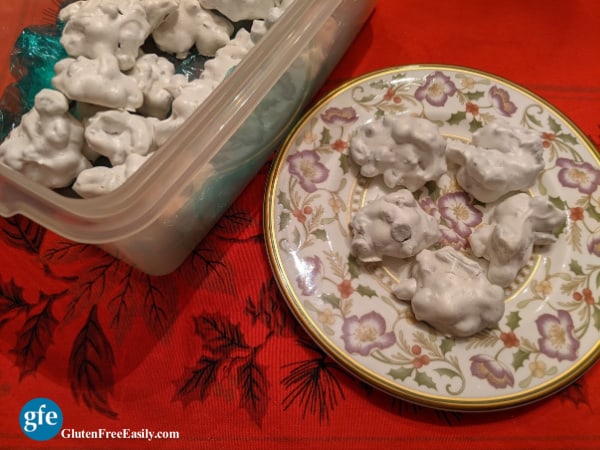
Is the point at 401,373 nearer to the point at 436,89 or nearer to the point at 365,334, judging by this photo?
the point at 365,334

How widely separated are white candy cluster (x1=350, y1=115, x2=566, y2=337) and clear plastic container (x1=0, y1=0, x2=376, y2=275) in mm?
Result: 146

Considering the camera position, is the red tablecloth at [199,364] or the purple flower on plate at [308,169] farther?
the purple flower on plate at [308,169]

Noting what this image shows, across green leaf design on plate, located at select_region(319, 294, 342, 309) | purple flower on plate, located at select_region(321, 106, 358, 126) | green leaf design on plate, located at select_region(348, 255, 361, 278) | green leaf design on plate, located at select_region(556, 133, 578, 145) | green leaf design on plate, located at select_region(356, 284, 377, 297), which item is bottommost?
green leaf design on plate, located at select_region(319, 294, 342, 309)

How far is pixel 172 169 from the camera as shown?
0.51 m

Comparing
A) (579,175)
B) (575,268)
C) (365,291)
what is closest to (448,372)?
(365,291)

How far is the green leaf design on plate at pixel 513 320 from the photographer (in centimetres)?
64

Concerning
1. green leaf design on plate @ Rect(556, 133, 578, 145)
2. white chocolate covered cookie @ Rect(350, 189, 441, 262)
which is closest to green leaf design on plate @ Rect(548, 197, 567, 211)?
green leaf design on plate @ Rect(556, 133, 578, 145)

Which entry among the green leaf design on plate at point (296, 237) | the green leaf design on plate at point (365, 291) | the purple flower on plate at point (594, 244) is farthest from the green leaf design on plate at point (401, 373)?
the purple flower on plate at point (594, 244)

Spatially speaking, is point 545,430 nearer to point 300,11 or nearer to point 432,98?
point 432,98

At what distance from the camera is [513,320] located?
0.65 meters

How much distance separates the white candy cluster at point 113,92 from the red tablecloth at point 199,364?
14cm

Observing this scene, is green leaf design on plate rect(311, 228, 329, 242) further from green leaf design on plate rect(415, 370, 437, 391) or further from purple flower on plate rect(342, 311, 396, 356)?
green leaf design on plate rect(415, 370, 437, 391)

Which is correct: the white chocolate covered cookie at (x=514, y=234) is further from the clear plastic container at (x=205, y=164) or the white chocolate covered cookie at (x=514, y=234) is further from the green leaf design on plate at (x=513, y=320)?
the clear plastic container at (x=205, y=164)

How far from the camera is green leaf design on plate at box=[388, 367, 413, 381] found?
1.96ft
